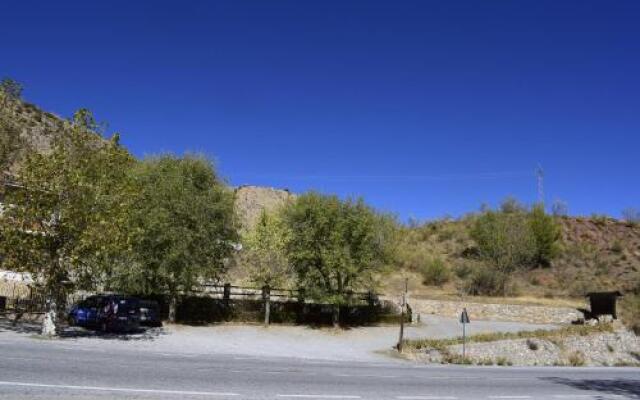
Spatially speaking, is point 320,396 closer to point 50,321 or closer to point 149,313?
point 50,321

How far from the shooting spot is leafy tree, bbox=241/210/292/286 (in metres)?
34.6

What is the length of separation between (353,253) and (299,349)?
9170 millimetres

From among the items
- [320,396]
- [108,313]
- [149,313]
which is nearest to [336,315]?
[149,313]

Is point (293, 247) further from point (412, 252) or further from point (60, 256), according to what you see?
point (412, 252)

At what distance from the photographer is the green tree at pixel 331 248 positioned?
110 ft

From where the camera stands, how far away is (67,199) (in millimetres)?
21234

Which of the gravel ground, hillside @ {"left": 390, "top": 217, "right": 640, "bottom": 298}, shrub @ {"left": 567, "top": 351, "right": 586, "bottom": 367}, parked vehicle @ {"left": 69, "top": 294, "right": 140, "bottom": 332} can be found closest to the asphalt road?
the gravel ground

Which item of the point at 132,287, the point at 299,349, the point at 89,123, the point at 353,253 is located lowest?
the point at 299,349

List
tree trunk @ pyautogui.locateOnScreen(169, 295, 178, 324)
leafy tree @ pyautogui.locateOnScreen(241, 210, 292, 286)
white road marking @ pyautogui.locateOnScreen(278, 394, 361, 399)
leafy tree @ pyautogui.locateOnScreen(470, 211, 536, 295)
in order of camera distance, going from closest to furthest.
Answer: white road marking @ pyautogui.locateOnScreen(278, 394, 361, 399)
tree trunk @ pyautogui.locateOnScreen(169, 295, 178, 324)
leafy tree @ pyautogui.locateOnScreen(241, 210, 292, 286)
leafy tree @ pyautogui.locateOnScreen(470, 211, 536, 295)

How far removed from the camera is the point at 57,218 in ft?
69.6

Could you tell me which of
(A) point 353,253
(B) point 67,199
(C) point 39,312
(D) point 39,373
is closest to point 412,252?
(A) point 353,253

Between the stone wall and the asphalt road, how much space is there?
931 inches

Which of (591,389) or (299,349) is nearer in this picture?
(591,389)

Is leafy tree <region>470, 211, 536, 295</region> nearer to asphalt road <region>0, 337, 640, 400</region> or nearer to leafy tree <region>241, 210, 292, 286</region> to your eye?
leafy tree <region>241, 210, 292, 286</region>
